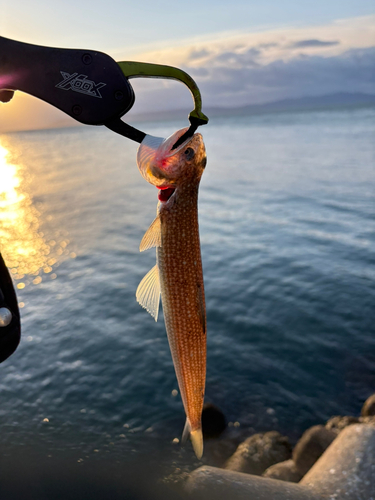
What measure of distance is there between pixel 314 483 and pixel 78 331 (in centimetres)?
829

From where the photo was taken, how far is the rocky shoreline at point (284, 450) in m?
6.92

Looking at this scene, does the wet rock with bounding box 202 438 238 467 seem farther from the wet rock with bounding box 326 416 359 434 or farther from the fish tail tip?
the fish tail tip

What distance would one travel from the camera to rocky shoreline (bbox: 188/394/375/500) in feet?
22.7

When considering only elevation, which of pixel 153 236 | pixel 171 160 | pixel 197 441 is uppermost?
pixel 171 160

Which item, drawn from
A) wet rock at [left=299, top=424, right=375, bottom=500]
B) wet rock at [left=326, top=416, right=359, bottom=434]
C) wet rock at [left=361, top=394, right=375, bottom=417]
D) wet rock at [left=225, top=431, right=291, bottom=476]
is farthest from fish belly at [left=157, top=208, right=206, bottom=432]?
wet rock at [left=361, top=394, right=375, bottom=417]

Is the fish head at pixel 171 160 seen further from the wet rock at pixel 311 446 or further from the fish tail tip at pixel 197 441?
the wet rock at pixel 311 446

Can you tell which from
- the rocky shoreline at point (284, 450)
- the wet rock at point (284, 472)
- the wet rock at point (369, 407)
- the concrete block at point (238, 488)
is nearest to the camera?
the concrete block at point (238, 488)

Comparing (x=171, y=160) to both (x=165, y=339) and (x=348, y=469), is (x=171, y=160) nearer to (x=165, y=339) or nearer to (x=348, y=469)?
(x=348, y=469)

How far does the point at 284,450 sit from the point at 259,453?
0.54 m

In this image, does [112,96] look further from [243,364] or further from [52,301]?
[52,301]

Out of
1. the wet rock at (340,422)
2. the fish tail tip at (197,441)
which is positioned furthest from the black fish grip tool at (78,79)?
the wet rock at (340,422)

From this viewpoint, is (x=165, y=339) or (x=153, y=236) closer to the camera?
(x=153, y=236)

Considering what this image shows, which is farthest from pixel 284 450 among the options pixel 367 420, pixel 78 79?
pixel 78 79

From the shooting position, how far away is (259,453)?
851 cm
